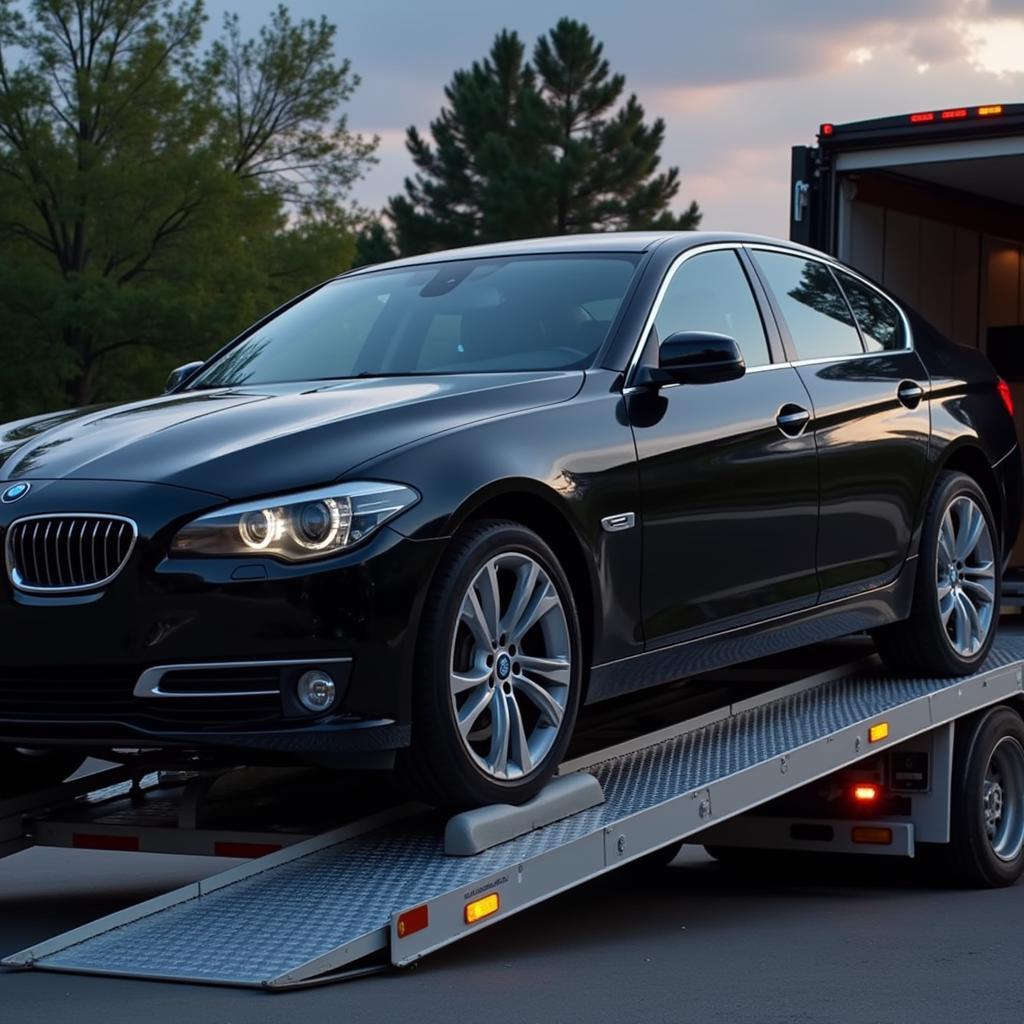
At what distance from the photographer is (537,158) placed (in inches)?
2144

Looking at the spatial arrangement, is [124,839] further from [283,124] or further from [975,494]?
[283,124]

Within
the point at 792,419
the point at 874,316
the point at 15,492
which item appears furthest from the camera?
the point at 874,316

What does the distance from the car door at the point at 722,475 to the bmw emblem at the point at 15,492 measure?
1.70 m

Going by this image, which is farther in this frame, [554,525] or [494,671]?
[554,525]

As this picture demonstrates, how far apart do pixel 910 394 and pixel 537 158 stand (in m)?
48.3

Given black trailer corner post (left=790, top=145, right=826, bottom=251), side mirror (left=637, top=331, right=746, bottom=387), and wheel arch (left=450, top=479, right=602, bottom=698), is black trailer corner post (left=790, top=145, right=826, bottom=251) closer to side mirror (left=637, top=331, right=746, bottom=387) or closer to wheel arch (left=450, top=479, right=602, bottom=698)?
side mirror (left=637, top=331, right=746, bottom=387)

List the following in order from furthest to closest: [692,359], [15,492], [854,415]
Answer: [854,415]
[692,359]
[15,492]

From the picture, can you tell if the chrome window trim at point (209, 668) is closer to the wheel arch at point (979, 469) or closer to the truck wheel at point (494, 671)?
the truck wheel at point (494, 671)

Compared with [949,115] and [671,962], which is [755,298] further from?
[949,115]

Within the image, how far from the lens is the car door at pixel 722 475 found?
5.57 metres

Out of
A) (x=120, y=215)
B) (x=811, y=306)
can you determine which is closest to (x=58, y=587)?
(x=811, y=306)

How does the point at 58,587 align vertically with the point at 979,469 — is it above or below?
below

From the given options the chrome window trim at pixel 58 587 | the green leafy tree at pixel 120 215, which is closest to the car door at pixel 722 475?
the chrome window trim at pixel 58 587

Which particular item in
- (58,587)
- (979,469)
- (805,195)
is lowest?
(58,587)
